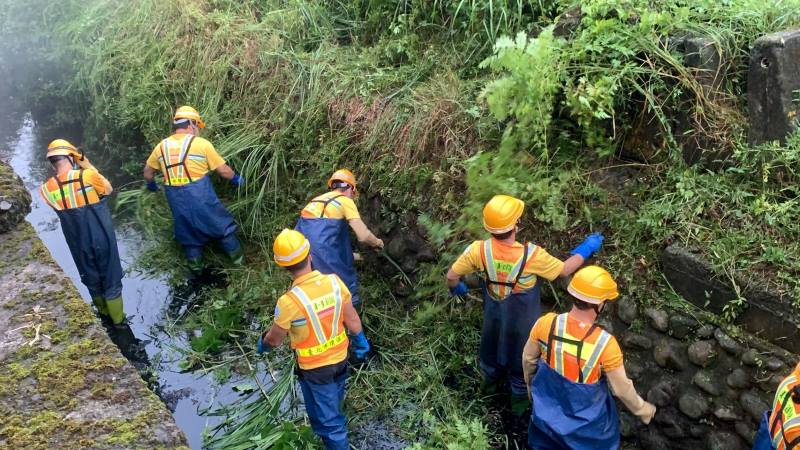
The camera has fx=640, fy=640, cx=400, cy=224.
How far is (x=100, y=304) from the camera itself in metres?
5.82

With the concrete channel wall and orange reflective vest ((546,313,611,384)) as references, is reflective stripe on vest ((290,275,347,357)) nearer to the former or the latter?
the concrete channel wall

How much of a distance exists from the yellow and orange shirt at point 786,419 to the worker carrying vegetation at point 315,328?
236 cm

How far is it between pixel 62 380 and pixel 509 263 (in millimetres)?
2484

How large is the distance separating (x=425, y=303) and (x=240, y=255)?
7.37ft

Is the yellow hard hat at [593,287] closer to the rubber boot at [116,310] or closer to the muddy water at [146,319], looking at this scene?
the muddy water at [146,319]

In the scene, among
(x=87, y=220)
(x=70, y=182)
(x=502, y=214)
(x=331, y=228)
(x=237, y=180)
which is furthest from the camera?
(x=237, y=180)

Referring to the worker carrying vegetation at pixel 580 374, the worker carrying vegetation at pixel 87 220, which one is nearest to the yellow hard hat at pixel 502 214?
the worker carrying vegetation at pixel 580 374

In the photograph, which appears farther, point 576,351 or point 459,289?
point 459,289

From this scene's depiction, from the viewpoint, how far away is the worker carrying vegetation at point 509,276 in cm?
391

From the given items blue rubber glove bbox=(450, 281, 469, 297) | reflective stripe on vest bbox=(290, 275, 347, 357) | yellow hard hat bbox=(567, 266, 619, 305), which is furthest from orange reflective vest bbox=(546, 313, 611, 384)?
reflective stripe on vest bbox=(290, 275, 347, 357)

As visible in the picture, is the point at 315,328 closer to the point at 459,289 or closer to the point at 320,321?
the point at 320,321

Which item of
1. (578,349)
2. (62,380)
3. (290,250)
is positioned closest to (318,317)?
(290,250)

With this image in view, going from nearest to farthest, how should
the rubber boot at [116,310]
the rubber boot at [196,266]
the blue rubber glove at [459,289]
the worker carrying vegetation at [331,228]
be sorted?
the blue rubber glove at [459,289] → the worker carrying vegetation at [331,228] → the rubber boot at [116,310] → the rubber boot at [196,266]

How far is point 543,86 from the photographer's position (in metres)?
4.22
